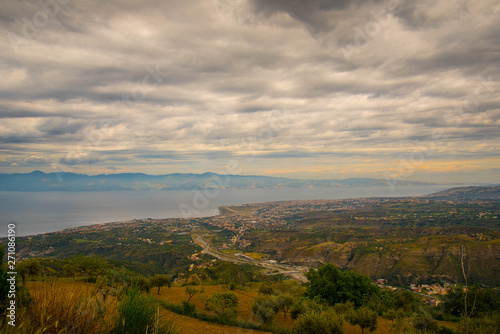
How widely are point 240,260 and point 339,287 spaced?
3653 cm

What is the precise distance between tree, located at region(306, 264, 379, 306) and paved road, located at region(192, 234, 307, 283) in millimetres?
20856

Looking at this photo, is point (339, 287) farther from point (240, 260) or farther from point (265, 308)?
point (240, 260)

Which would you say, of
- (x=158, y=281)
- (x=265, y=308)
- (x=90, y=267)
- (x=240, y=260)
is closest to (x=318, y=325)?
(x=265, y=308)

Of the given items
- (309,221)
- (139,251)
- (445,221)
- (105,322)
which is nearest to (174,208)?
(309,221)

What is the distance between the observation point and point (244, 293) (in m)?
14.5

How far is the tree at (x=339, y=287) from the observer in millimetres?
13336

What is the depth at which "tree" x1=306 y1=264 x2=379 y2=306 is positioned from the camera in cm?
1334

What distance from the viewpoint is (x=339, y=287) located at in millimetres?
13805

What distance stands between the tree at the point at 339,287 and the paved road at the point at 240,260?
20856 mm

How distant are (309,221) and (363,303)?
276 ft

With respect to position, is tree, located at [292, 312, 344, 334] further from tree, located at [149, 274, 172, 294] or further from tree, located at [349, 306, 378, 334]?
tree, located at [149, 274, 172, 294]

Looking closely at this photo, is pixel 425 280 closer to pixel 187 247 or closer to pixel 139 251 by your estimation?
pixel 187 247

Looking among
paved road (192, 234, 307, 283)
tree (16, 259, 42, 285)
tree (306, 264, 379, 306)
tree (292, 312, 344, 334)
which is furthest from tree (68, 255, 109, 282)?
paved road (192, 234, 307, 283)

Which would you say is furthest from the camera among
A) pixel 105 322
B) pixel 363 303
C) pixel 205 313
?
pixel 363 303
